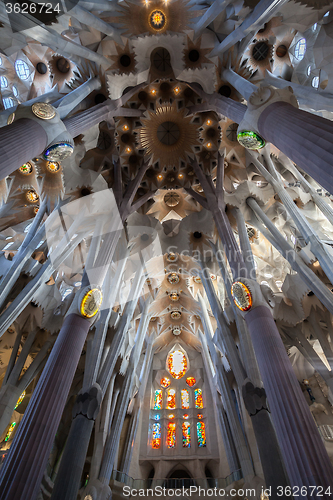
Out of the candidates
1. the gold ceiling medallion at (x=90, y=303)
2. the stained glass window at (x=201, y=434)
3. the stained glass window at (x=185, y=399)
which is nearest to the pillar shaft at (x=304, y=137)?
the gold ceiling medallion at (x=90, y=303)

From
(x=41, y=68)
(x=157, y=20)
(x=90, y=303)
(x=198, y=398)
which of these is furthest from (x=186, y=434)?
(x=157, y=20)

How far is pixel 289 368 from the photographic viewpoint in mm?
7309

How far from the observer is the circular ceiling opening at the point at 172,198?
732 inches

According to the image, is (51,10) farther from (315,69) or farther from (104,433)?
(104,433)

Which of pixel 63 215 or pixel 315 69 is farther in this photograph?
pixel 63 215

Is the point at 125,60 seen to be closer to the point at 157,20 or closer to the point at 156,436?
the point at 157,20

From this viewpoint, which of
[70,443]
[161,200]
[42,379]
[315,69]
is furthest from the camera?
[161,200]

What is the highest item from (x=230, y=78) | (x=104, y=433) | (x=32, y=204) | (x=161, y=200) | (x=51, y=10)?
(x=161, y=200)

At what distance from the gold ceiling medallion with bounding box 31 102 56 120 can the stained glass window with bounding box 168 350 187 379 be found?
21.2 m

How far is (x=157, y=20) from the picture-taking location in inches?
468

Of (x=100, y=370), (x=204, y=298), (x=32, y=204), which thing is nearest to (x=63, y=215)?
(x=32, y=204)

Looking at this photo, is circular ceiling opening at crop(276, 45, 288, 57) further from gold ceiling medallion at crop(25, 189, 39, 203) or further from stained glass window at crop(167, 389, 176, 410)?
stained glass window at crop(167, 389, 176, 410)

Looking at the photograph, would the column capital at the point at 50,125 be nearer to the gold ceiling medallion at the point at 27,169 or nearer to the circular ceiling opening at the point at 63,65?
the circular ceiling opening at the point at 63,65

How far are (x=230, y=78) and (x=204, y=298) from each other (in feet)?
45.5
